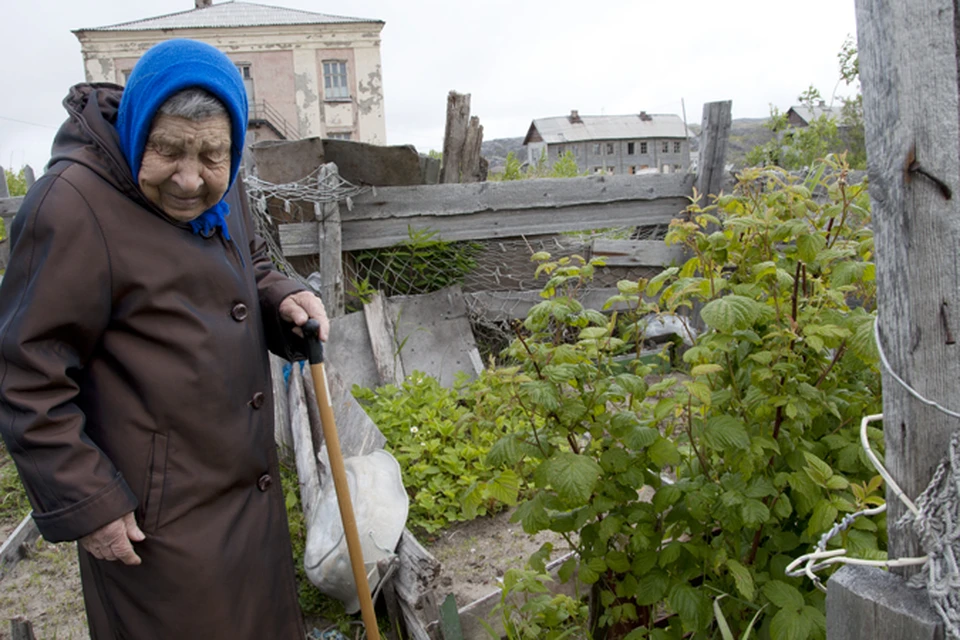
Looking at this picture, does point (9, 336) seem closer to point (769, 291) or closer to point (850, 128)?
point (769, 291)

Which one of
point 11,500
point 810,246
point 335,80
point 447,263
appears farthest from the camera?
point 335,80

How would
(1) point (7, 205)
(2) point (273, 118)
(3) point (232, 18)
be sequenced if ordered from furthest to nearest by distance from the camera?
(3) point (232, 18)
(2) point (273, 118)
(1) point (7, 205)

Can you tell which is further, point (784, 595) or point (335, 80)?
point (335, 80)

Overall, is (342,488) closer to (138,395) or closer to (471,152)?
(138,395)

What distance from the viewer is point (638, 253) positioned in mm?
5941

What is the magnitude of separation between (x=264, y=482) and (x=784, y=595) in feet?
4.67

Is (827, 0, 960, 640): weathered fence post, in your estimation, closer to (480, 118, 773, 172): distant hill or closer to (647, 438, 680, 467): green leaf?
(647, 438, 680, 467): green leaf

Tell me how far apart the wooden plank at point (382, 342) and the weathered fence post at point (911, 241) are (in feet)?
13.7

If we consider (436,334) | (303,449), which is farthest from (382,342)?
(303,449)

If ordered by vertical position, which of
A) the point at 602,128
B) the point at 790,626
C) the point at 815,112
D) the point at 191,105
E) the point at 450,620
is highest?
the point at 602,128

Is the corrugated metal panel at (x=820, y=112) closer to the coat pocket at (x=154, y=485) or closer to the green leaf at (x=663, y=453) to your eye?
the green leaf at (x=663, y=453)

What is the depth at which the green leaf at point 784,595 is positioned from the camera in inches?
64.7

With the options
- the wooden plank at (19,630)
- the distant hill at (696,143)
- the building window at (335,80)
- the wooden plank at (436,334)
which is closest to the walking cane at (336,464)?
the wooden plank at (19,630)

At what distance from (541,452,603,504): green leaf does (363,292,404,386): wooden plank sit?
11.2 feet
